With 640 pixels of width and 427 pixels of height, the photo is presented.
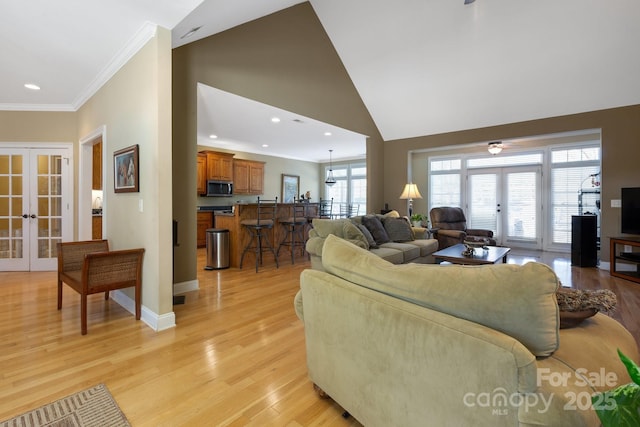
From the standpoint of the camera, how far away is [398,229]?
15.0 ft

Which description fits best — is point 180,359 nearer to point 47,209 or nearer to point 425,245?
point 425,245

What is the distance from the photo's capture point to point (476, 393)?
95 cm

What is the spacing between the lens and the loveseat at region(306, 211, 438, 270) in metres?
3.76

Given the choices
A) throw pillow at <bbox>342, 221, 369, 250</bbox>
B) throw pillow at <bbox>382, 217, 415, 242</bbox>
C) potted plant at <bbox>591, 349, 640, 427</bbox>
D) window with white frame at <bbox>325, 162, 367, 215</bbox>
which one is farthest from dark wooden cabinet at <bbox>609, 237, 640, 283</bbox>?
window with white frame at <bbox>325, 162, 367, 215</bbox>

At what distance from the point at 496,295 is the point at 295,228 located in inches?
196

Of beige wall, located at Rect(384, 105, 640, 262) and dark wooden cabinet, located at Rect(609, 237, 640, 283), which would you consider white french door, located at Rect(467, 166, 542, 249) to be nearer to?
beige wall, located at Rect(384, 105, 640, 262)

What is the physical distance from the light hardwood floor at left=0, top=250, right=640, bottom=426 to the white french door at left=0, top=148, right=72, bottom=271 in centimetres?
135

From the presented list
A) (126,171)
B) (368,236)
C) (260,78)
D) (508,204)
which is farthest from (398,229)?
(508,204)

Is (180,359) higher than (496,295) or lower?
lower

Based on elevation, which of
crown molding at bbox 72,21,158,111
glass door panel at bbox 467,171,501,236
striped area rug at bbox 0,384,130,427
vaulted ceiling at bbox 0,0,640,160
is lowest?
striped area rug at bbox 0,384,130,427

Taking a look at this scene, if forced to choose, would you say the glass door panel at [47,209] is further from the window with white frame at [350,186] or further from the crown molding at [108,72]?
the window with white frame at [350,186]

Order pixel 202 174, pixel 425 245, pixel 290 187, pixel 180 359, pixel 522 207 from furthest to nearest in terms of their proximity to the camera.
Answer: pixel 290 187 < pixel 202 174 < pixel 522 207 < pixel 425 245 < pixel 180 359

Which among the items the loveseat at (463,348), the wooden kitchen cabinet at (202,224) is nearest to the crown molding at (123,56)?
the loveseat at (463,348)

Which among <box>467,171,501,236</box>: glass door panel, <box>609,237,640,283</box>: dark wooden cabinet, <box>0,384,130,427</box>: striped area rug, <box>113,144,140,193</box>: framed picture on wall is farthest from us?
<box>467,171,501,236</box>: glass door panel
